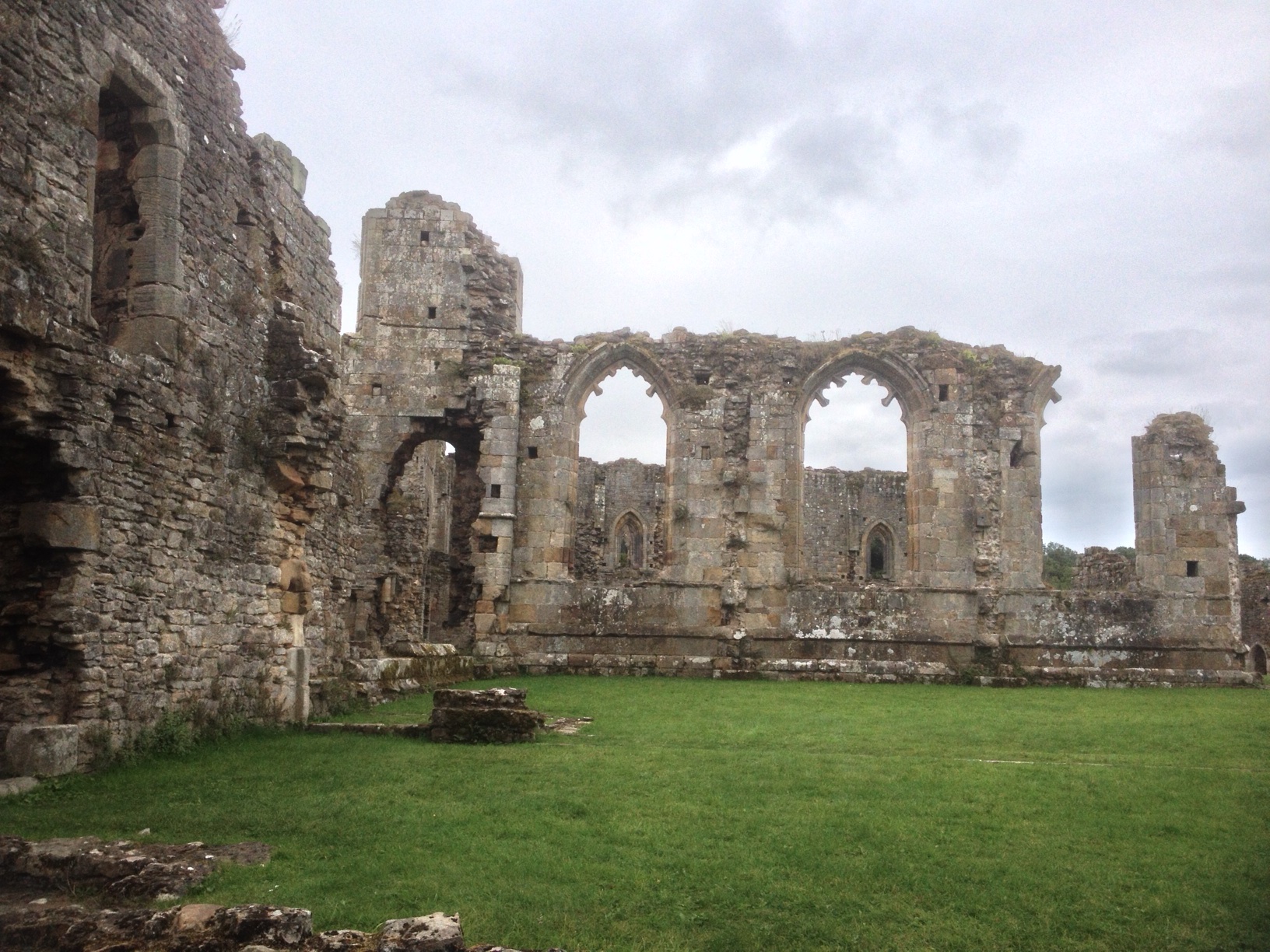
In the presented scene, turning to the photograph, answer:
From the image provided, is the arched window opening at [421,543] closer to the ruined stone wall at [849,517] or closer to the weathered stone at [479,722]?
the weathered stone at [479,722]

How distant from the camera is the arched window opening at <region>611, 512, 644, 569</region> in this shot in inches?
1251

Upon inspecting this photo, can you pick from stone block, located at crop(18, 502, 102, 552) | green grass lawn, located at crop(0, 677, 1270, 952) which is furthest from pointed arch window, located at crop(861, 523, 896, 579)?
stone block, located at crop(18, 502, 102, 552)

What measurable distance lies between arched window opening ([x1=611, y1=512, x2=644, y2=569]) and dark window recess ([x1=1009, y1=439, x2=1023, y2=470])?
13.9 m

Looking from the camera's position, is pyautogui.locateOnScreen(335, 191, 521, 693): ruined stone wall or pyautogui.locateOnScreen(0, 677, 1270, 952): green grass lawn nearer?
pyautogui.locateOnScreen(0, 677, 1270, 952): green grass lawn

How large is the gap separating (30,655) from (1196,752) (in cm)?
1006

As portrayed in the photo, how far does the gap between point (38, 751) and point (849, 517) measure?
2817 centimetres

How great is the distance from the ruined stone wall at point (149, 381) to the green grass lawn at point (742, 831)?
0.96 metres

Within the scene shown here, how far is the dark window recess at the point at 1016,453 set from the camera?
776 inches

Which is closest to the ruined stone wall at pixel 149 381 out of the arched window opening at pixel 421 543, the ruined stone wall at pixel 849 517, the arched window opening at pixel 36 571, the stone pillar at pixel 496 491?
the arched window opening at pixel 36 571

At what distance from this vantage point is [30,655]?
7926 mm

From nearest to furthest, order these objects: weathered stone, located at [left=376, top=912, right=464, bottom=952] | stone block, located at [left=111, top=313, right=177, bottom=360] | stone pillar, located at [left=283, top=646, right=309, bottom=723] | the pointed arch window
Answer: weathered stone, located at [left=376, top=912, right=464, bottom=952] → stone block, located at [left=111, top=313, right=177, bottom=360] → stone pillar, located at [left=283, top=646, right=309, bottom=723] → the pointed arch window

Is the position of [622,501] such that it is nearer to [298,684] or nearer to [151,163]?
[298,684]

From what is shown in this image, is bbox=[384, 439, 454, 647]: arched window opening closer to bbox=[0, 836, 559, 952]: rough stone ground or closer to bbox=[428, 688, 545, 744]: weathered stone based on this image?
bbox=[428, 688, 545, 744]: weathered stone

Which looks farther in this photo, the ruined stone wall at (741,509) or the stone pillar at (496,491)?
the stone pillar at (496,491)
